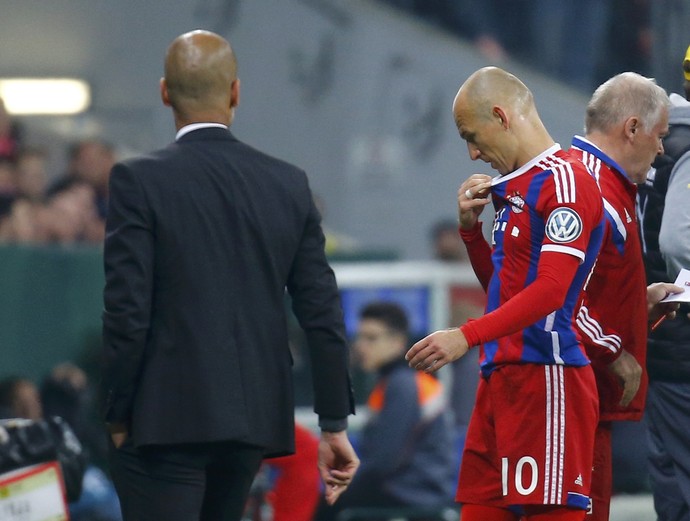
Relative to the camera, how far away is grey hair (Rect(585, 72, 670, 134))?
4473 mm

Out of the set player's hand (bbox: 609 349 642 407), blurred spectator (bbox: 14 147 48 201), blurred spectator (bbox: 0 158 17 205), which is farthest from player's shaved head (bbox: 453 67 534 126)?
blurred spectator (bbox: 14 147 48 201)

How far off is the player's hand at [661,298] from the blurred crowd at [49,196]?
5.70 m

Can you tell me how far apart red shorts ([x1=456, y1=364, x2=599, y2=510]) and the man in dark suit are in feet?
1.44

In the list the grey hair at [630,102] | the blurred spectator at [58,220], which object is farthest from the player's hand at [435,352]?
the blurred spectator at [58,220]

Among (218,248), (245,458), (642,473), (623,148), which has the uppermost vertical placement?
(623,148)

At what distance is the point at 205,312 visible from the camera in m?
4.11

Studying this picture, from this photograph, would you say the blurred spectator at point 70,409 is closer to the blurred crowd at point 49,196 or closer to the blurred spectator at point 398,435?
the blurred crowd at point 49,196

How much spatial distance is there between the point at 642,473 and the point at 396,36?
7.18 m

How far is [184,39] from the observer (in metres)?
4.20

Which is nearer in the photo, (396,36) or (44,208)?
(44,208)

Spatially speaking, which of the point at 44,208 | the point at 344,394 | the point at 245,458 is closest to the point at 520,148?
the point at 344,394

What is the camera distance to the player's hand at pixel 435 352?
394 centimetres

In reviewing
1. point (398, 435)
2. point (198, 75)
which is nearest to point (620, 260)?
point (198, 75)

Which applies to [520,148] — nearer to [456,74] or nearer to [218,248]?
[218,248]
